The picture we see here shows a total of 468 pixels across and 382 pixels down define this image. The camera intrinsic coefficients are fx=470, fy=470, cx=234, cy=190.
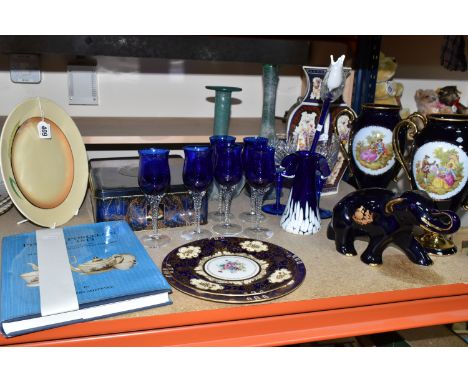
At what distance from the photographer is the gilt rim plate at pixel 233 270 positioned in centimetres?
80

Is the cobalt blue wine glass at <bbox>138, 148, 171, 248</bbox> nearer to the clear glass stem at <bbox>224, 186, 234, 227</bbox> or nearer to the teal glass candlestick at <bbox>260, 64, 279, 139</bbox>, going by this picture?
the clear glass stem at <bbox>224, 186, 234, 227</bbox>

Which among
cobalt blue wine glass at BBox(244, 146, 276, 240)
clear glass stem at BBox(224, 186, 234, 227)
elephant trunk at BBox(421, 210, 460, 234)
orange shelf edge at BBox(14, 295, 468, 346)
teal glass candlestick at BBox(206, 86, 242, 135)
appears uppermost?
teal glass candlestick at BBox(206, 86, 242, 135)

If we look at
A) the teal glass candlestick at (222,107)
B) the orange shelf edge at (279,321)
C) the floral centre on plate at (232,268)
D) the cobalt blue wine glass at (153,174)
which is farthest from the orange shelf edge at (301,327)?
the teal glass candlestick at (222,107)

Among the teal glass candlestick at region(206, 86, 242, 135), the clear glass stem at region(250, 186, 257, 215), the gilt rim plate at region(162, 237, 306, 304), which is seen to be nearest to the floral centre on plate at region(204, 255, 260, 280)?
the gilt rim plate at region(162, 237, 306, 304)

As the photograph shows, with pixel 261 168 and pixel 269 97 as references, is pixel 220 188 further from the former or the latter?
pixel 269 97

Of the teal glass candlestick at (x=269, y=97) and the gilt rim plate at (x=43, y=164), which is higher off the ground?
the teal glass candlestick at (x=269, y=97)

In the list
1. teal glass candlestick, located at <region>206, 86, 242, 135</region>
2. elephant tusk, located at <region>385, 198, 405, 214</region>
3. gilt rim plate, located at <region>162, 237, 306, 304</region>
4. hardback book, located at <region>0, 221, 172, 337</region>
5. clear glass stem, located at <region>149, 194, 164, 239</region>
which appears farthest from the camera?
teal glass candlestick, located at <region>206, 86, 242, 135</region>

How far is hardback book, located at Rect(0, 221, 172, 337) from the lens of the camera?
0.69 metres

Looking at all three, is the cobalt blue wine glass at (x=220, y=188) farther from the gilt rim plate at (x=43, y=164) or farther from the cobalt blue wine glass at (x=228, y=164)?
the gilt rim plate at (x=43, y=164)

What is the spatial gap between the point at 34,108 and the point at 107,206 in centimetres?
27

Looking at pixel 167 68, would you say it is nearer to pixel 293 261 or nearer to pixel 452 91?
pixel 293 261

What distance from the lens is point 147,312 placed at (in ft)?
2.47

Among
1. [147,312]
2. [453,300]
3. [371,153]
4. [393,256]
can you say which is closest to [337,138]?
[371,153]

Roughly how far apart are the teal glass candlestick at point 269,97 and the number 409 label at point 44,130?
1.88ft
